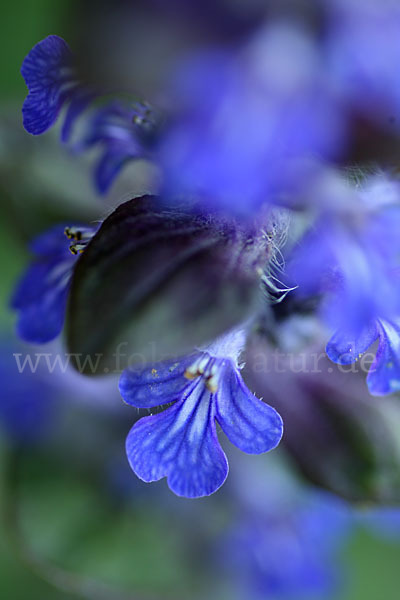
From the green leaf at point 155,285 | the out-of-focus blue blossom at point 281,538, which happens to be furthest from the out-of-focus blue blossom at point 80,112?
the out-of-focus blue blossom at point 281,538

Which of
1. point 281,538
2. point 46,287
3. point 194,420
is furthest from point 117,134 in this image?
point 281,538

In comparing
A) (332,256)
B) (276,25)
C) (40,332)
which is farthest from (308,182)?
(276,25)

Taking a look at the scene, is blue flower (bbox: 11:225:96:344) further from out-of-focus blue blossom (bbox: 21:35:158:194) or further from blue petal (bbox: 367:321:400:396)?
blue petal (bbox: 367:321:400:396)

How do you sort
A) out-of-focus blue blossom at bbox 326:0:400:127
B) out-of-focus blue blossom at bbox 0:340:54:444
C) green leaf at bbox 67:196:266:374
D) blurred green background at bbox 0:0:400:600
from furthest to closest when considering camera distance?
Result: 1. out-of-focus blue blossom at bbox 0:340:54:444
2. blurred green background at bbox 0:0:400:600
3. out-of-focus blue blossom at bbox 326:0:400:127
4. green leaf at bbox 67:196:266:374

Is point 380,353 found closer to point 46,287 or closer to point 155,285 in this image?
point 155,285

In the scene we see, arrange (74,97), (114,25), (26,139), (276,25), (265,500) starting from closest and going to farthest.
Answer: (74,97)
(26,139)
(265,500)
(276,25)
(114,25)

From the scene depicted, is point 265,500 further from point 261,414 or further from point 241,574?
point 261,414

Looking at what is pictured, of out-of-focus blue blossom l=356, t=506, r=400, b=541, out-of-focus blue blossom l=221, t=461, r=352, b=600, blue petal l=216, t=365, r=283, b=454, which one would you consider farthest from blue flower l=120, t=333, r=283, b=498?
out-of-focus blue blossom l=356, t=506, r=400, b=541

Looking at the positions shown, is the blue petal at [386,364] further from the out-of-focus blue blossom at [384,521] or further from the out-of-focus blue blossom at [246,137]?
the out-of-focus blue blossom at [384,521]
